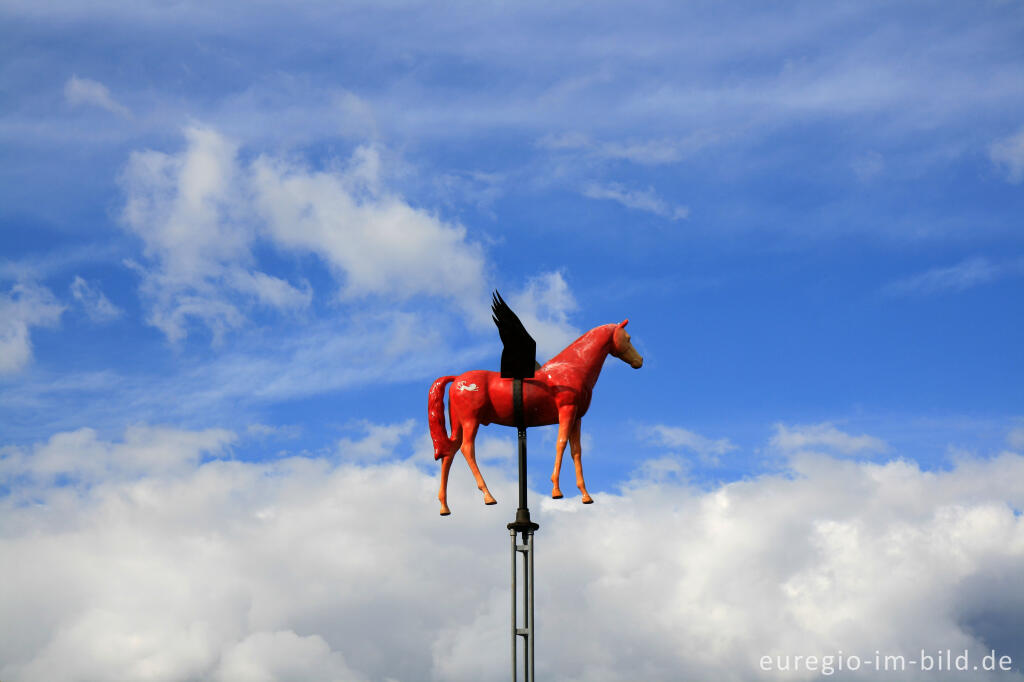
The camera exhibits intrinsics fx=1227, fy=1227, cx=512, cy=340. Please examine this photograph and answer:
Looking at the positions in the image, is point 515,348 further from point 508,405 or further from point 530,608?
point 530,608

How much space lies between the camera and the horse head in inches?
756

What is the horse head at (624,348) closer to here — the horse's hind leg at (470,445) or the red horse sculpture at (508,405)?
the red horse sculpture at (508,405)

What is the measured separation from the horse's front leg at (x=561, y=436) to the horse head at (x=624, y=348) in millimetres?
1391

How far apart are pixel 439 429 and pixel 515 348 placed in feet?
5.63

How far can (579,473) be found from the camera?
18.4 m

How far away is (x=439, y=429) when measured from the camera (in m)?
18.7

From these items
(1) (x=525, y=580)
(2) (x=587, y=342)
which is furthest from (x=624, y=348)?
(1) (x=525, y=580)

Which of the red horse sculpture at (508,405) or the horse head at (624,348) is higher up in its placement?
the horse head at (624,348)

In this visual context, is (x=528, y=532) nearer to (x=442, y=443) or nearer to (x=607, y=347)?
(x=442, y=443)

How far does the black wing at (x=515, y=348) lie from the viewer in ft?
60.6

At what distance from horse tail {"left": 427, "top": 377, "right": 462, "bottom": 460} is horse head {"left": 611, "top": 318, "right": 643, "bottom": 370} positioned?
260 cm

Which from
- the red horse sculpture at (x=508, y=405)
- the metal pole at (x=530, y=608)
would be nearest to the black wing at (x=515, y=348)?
the red horse sculpture at (x=508, y=405)

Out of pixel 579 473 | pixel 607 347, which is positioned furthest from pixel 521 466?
pixel 607 347


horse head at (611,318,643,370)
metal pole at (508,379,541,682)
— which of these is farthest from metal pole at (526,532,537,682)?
horse head at (611,318,643,370)
